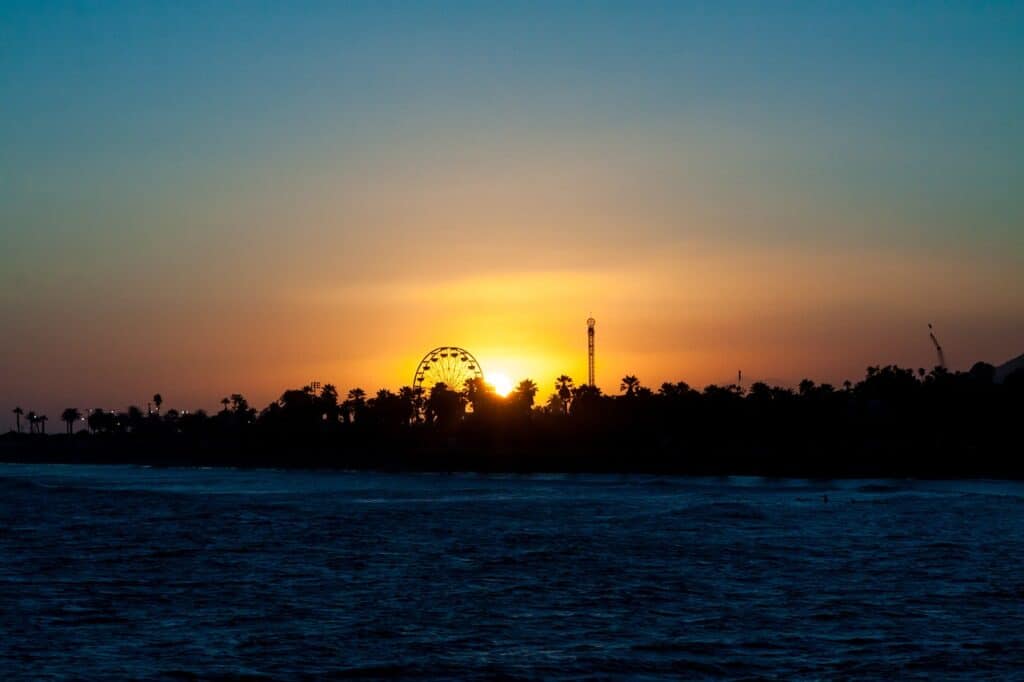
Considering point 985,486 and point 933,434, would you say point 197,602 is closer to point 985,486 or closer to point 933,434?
point 985,486

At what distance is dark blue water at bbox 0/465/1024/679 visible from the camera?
30.2m

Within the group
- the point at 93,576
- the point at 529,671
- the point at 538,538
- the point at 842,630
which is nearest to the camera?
the point at 529,671

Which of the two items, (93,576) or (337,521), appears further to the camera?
(337,521)

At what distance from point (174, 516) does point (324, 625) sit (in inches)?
2208

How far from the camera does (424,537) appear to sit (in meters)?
67.8

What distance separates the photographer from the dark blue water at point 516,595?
30172 millimetres

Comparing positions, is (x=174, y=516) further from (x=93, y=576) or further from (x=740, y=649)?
(x=740, y=649)

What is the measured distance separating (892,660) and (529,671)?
367 inches

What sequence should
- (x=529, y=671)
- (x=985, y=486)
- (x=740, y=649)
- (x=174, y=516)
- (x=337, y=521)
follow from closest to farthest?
(x=529, y=671) → (x=740, y=649) → (x=337, y=521) → (x=174, y=516) → (x=985, y=486)

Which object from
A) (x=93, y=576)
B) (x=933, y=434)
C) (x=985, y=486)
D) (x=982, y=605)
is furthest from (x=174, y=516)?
(x=933, y=434)

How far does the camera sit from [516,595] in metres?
42.9

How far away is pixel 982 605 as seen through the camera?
3897 centimetres

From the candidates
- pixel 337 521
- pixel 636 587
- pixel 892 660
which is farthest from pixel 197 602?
pixel 337 521

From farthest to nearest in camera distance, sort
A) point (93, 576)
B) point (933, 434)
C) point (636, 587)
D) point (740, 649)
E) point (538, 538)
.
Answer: point (933, 434), point (538, 538), point (93, 576), point (636, 587), point (740, 649)
